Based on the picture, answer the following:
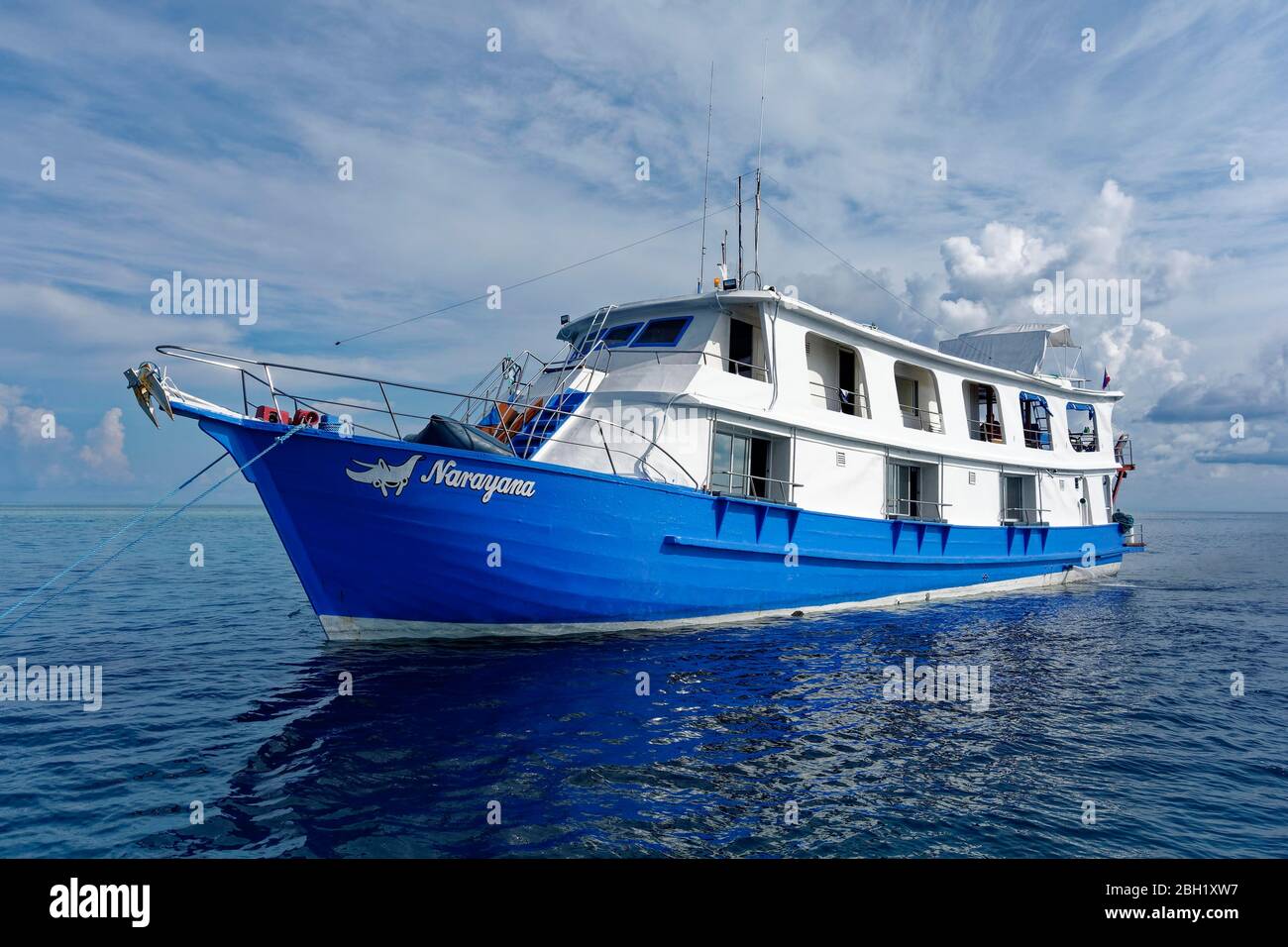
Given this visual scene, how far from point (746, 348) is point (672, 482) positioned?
3832 millimetres

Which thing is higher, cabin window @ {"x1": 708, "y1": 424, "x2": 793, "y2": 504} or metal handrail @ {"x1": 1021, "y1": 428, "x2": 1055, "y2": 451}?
metal handrail @ {"x1": 1021, "y1": 428, "x2": 1055, "y2": 451}

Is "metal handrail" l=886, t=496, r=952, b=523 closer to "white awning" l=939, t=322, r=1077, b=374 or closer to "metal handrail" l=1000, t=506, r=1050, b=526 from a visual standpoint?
"metal handrail" l=1000, t=506, r=1050, b=526

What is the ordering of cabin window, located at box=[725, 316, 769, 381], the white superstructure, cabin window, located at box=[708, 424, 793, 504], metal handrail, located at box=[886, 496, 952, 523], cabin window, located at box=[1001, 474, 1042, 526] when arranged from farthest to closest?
cabin window, located at box=[1001, 474, 1042, 526] < metal handrail, located at box=[886, 496, 952, 523] < cabin window, located at box=[725, 316, 769, 381] < cabin window, located at box=[708, 424, 793, 504] < the white superstructure

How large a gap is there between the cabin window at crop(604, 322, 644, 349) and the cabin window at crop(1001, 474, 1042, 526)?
11855 mm

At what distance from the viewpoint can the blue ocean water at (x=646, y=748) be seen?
5.63 metres

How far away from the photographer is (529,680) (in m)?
9.34

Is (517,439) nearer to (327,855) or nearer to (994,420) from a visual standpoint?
(327,855)

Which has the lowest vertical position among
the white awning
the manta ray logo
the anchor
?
the manta ray logo

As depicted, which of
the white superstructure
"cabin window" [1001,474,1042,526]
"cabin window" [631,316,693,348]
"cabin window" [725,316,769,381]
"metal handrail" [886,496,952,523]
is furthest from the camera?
"cabin window" [1001,474,1042,526]

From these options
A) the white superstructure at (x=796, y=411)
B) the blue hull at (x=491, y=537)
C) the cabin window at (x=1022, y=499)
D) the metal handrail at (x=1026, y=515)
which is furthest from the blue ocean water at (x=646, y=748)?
the cabin window at (x=1022, y=499)

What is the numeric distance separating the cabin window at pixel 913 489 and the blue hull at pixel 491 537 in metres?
3.94

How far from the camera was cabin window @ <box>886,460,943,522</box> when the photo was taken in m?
16.3

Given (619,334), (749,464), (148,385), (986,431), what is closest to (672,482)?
(749,464)
